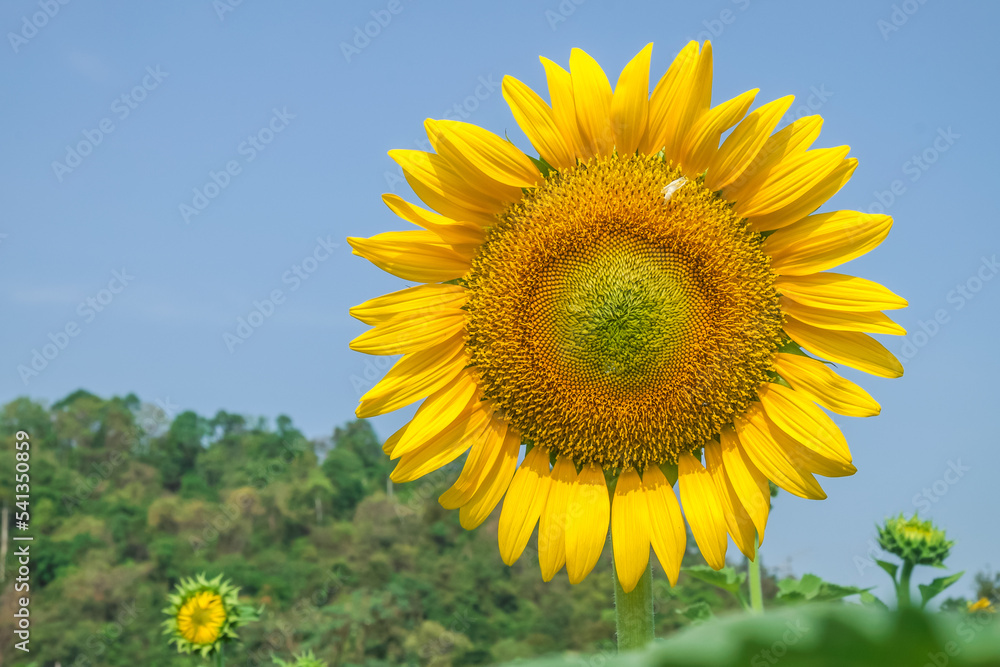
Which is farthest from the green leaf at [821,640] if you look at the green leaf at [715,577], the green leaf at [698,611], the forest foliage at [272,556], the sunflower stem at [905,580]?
the forest foliage at [272,556]

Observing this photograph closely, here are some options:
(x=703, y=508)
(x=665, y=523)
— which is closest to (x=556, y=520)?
(x=665, y=523)

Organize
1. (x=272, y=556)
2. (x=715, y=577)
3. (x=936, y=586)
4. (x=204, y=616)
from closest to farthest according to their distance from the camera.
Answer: (x=715, y=577), (x=936, y=586), (x=204, y=616), (x=272, y=556)

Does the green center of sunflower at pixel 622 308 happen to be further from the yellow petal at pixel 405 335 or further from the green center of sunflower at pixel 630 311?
the yellow petal at pixel 405 335

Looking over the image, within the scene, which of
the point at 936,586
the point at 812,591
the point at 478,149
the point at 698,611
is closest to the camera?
the point at 478,149

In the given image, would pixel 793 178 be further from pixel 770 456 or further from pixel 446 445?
pixel 446 445

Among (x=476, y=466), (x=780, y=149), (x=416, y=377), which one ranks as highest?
(x=780, y=149)

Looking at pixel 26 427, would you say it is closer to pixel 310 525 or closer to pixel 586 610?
pixel 310 525

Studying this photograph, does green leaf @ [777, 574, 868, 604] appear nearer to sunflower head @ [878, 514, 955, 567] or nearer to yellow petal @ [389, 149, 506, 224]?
sunflower head @ [878, 514, 955, 567]
